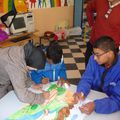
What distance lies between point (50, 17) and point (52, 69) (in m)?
3.56

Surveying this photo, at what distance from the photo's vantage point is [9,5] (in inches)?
176

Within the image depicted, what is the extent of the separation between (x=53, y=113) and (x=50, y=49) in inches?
25.6

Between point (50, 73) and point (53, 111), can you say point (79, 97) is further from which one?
point (50, 73)

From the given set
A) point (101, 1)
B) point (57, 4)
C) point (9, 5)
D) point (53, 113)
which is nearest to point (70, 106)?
point (53, 113)

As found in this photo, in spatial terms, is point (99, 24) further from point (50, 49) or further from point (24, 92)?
point (24, 92)

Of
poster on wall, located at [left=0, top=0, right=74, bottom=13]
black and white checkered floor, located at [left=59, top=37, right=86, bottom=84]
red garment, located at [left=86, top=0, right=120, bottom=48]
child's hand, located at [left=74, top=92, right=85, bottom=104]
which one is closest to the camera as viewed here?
child's hand, located at [left=74, top=92, right=85, bottom=104]

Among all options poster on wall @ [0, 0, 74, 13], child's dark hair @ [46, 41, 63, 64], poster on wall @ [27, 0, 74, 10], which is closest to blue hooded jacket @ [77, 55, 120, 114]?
child's dark hair @ [46, 41, 63, 64]

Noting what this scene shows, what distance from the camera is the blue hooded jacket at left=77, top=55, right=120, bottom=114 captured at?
1.61m

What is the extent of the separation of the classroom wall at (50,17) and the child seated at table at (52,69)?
3049 millimetres

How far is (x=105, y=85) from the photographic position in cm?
192

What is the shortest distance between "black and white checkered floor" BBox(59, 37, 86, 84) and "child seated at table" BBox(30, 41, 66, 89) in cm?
124

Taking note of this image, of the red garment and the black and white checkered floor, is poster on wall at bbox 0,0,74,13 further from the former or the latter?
the red garment

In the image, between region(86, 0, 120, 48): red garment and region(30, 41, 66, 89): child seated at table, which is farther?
region(86, 0, 120, 48): red garment

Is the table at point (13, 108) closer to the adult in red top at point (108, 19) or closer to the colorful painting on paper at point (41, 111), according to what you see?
the colorful painting on paper at point (41, 111)
